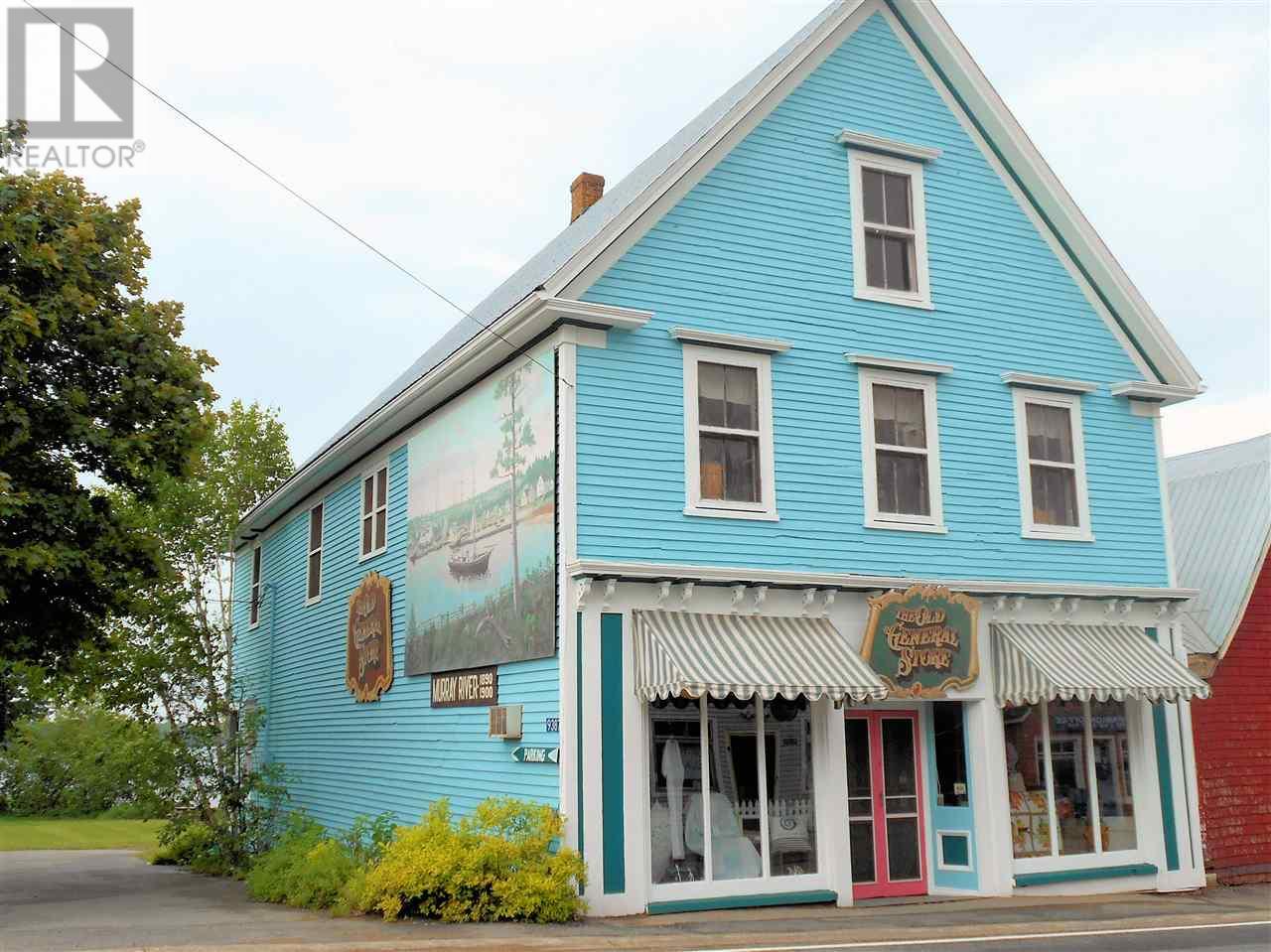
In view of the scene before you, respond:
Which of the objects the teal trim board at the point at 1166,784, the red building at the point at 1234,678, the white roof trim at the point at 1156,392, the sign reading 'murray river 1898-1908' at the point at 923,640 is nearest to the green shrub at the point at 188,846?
the sign reading 'murray river 1898-1908' at the point at 923,640

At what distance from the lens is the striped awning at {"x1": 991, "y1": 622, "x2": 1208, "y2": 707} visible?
16.8 meters

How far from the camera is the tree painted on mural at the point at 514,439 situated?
15.9 meters

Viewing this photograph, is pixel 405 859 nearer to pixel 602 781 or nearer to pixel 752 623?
pixel 602 781

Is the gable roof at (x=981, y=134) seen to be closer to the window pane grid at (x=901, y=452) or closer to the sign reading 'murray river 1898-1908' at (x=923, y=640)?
the window pane grid at (x=901, y=452)

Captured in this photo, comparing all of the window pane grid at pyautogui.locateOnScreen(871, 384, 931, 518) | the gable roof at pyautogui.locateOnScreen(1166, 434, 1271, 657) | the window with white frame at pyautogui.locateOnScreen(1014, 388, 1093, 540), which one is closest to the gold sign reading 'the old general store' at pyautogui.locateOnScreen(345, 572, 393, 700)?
the window pane grid at pyautogui.locateOnScreen(871, 384, 931, 518)

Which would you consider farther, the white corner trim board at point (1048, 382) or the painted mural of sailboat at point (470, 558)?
the white corner trim board at point (1048, 382)

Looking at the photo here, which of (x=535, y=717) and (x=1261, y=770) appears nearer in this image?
(x=535, y=717)

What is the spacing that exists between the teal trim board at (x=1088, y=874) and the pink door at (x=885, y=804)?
1468 mm

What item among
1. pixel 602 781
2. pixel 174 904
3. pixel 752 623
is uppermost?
pixel 752 623

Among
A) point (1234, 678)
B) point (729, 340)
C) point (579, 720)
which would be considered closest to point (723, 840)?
point (579, 720)

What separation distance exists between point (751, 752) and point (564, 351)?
5.33 metres

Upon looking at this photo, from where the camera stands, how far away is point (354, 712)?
2158 centimetres

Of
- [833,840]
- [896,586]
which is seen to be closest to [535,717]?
[833,840]

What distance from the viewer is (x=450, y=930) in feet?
42.1
